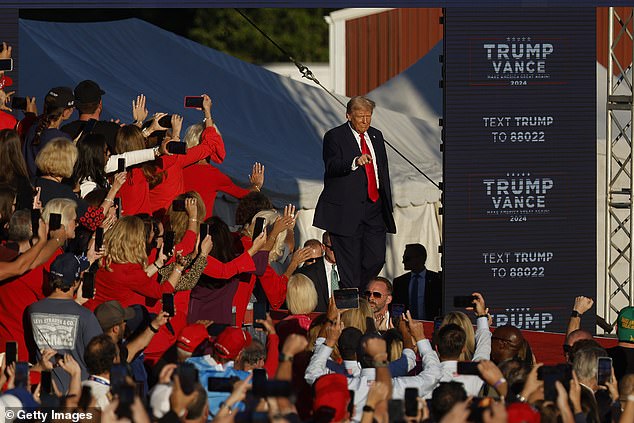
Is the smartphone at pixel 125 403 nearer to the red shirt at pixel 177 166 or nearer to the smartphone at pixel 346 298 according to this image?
the smartphone at pixel 346 298

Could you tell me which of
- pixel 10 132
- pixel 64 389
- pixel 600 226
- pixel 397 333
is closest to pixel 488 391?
pixel 397 333

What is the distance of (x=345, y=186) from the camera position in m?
12.6

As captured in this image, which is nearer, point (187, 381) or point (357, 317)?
point (187, 381)

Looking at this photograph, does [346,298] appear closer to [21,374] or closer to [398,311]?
[398,311]

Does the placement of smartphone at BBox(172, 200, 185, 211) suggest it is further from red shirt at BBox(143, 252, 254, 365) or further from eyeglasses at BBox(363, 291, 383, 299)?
eyeglasses at BBox(363, 291, 383, 299)

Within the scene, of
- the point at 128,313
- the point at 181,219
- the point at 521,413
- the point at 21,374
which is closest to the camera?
the point at 521,413

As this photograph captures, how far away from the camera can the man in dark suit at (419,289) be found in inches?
557

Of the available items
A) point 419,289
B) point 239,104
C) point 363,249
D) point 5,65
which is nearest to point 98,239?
point 5,65

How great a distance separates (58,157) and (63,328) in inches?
70.0

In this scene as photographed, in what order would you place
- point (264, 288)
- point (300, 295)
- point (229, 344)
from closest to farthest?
point (229, 344) < point (300, 295) < point (264, 288)

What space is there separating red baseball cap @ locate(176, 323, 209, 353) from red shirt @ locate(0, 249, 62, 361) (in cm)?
86

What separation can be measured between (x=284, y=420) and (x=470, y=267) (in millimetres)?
6853

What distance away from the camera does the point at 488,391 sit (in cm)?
885

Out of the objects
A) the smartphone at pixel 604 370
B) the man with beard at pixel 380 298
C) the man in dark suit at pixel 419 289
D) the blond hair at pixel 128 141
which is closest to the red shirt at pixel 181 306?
the blond hair at pixel 128 141
